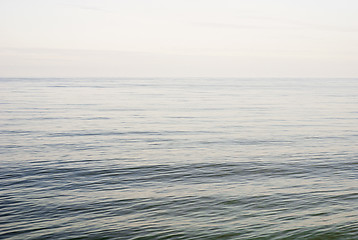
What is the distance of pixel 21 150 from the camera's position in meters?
15.9

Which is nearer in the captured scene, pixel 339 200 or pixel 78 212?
pixel 78 212

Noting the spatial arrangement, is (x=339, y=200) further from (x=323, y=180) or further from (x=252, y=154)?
(x=252, y=154)

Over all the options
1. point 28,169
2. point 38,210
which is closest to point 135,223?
point 38,210

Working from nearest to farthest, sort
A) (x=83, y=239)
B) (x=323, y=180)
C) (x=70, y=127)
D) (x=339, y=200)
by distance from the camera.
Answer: (x=83, y=239)
(x=339, y=200)
(x=323, y=180)
(x=70, y=127)

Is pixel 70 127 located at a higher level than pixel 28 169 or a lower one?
higher

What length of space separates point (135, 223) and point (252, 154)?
785 centimetres

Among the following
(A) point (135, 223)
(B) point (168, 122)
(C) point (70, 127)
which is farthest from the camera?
(B) point (168, 122)

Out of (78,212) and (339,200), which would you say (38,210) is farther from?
(339,200)

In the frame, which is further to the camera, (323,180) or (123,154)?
(123,154)

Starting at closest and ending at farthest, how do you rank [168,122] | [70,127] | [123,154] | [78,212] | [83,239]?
[83,239], [78,212], [123,154], [70,127], [168,122]

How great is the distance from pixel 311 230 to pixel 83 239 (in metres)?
4.45

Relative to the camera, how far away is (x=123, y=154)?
15.4 metres

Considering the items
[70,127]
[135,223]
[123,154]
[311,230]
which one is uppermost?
[70,127]

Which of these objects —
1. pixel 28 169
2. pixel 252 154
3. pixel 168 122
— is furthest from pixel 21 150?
pixel 168 122
